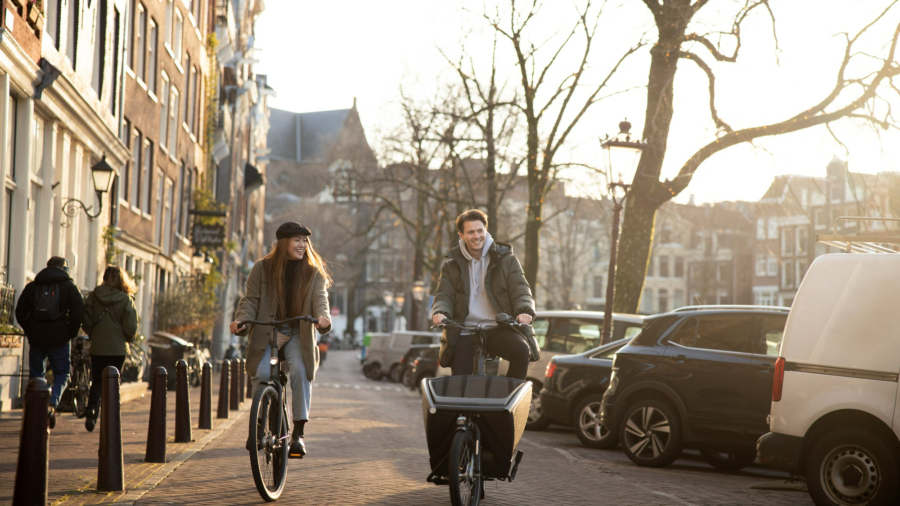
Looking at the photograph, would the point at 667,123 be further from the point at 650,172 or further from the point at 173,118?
the point at 173,118

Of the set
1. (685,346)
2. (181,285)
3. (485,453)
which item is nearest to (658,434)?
(685,346)

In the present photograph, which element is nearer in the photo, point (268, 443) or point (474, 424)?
point (474, 424)

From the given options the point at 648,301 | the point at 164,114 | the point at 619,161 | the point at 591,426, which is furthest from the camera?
the point at 648,301

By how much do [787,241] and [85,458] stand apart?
6725 cm

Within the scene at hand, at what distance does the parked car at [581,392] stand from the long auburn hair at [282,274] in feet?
19.2

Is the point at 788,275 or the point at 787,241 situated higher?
the point at 787,241

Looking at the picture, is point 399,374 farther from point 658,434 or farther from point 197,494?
point 197,494

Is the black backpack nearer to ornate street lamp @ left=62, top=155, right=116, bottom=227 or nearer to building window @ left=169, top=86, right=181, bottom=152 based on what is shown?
ornate street lamp @ left=62, top=155, right=116, bottom=227

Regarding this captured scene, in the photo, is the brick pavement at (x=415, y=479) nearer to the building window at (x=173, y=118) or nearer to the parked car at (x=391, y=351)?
the building window at (x=173, y=118)

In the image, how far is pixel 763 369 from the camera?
10.0 meters

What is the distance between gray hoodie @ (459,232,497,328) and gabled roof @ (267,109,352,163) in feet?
319

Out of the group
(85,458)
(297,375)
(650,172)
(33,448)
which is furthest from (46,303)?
(650,172)

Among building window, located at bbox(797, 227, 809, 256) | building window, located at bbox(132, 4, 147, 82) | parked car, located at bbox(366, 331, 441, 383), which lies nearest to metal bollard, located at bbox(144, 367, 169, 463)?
building window, located at bbox(132, 4, 147, 82)

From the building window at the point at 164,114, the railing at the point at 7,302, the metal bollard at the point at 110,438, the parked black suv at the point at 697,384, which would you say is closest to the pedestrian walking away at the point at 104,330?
the railing at the point at 7,302
